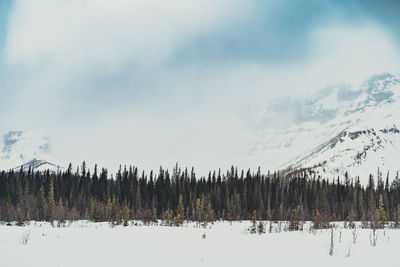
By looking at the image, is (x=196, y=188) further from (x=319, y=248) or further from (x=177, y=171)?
(x=319, y=248)

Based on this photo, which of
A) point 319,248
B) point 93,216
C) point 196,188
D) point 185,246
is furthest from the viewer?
point 196,188

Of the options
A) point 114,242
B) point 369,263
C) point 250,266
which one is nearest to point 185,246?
point 114,242

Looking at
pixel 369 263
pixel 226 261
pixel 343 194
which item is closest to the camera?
pixel 369 263

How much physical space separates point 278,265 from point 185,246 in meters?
5.71

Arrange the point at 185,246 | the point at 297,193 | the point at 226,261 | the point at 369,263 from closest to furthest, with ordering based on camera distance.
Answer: the point at 369,263, the point at 226,261, the point at 185,246, the point at 297,193

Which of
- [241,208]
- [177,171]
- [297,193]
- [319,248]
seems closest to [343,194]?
[297,193]

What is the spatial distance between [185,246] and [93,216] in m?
40.2

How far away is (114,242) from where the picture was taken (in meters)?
18.8

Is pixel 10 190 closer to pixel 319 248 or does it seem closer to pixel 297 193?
pixel 297 193

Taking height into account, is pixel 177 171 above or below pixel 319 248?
above

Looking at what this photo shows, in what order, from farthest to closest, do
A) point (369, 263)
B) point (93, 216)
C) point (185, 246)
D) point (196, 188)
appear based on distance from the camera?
point (196, 188) < point (93, 216) < point (185, 246) < point (369, 263)

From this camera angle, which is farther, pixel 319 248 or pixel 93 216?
pixel 93 216

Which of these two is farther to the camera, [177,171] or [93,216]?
[177,171]

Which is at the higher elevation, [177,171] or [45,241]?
[177,171]
